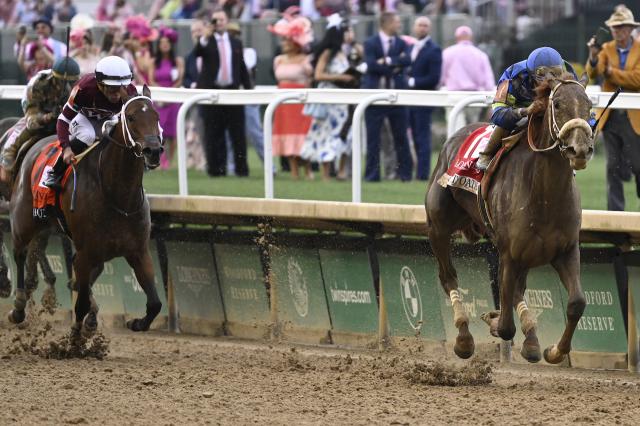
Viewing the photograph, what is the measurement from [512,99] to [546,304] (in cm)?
160

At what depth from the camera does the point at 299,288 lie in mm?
10633

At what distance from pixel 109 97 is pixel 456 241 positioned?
2545 mm

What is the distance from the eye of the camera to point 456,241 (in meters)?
9.82

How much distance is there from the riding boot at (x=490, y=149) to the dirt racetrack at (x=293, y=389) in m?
1.24

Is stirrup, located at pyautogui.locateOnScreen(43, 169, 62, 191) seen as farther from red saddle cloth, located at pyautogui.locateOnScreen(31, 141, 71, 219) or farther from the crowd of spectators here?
the crowd of spectators

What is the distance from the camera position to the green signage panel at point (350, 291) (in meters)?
10.2

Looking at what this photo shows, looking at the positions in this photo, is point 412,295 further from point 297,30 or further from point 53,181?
point 297,30

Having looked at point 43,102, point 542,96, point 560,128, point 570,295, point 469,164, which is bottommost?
point 570,295

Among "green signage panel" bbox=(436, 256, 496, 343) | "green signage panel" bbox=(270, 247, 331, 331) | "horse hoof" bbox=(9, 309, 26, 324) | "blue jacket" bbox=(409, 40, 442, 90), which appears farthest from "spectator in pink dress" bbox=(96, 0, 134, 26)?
"green signage panel" bbox=(436, 256, 496, 343)

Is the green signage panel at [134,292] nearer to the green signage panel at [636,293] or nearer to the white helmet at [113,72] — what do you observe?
the white helmet at [113,72]

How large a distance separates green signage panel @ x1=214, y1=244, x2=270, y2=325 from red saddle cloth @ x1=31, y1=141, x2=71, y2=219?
4.85 ft

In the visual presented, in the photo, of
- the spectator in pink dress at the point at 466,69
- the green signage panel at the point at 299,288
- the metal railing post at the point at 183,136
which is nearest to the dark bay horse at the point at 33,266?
the metal railing post at the point at 183,136

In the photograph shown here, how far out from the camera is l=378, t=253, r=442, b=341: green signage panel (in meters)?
9.88

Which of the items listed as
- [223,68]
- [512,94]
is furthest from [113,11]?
[512,94]
